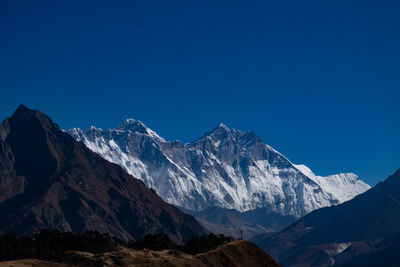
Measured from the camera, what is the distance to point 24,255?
119250 mm

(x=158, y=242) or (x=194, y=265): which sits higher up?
(x=158, y=242)

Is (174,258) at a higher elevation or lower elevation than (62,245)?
lower

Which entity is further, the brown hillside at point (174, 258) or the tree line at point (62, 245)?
the tree line at point (62, 245)

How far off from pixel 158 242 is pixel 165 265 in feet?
266

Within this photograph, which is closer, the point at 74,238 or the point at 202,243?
the point at 74,238

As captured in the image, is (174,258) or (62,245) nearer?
(174,258)

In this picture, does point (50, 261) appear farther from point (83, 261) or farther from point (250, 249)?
point (250, 249)

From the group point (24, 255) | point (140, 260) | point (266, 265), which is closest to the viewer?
point (140, 260)

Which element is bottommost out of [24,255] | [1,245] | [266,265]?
[266,265]

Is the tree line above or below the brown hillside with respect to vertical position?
above

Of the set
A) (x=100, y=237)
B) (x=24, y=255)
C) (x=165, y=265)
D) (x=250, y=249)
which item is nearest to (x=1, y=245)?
(x=24, y=255)

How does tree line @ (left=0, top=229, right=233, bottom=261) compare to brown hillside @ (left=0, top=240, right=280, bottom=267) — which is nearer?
brown hillside @ (left=0, top=240, right=280, bottom=267)

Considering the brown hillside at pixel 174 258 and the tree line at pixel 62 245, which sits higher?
the tree line at pixel 62 245

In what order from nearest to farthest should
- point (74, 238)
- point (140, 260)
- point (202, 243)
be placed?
point (140, 260) < point (74, 238) < point (202, 243)
